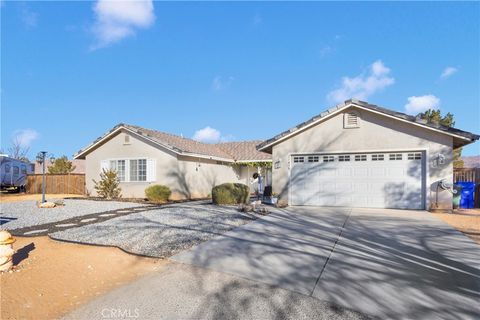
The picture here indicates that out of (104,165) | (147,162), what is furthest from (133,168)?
(104,165)

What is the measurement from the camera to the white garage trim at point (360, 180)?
12.5 m

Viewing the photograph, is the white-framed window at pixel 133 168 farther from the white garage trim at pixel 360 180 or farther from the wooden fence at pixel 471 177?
the wooden fence at pixel 471 177

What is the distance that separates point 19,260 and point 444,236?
368 inches

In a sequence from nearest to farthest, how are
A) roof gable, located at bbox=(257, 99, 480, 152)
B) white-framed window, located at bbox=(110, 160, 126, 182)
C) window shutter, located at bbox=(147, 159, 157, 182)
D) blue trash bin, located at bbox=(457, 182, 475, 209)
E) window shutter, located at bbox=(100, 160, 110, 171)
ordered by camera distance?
roof gable, located at bbox=(257, 99, 480, 152) < blue trash bin, located at bbox=(457, 182, 475, 209) < window shutter, located at bbox=(147, 159, 157, 182) < white-framed window, located at bbox=(110, 160, 126, 182) < window shutter, located at bbox=(100, 160, 110, 171)

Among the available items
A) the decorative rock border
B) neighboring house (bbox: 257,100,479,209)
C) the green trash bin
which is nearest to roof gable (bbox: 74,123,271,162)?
neighboring house (bbox: 257,100,479,209)

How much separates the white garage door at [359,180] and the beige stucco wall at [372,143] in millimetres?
307

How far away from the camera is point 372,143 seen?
517 inches

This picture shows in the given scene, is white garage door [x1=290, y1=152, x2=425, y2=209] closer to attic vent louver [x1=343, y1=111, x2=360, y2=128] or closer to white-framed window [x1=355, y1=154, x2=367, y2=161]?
white-framed window [x1=355, y1=154, x2=367, y2=161]

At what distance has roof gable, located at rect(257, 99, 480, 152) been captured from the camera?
461 inches

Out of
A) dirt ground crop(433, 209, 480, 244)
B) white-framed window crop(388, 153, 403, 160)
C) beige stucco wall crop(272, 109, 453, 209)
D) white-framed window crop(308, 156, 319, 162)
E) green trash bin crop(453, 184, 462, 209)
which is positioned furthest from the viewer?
white-framed window crop(308, 156, 319, 162)

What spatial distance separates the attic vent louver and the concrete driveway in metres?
5.71

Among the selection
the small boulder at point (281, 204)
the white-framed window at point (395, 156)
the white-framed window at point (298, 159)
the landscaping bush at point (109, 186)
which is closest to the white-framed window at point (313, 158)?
the white-framed window at point (298, 159)

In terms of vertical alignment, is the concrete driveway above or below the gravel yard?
above

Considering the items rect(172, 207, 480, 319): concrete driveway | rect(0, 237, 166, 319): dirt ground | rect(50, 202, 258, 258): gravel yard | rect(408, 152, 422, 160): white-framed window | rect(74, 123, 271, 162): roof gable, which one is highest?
rect(74, 123, 271, 162): roof gable
